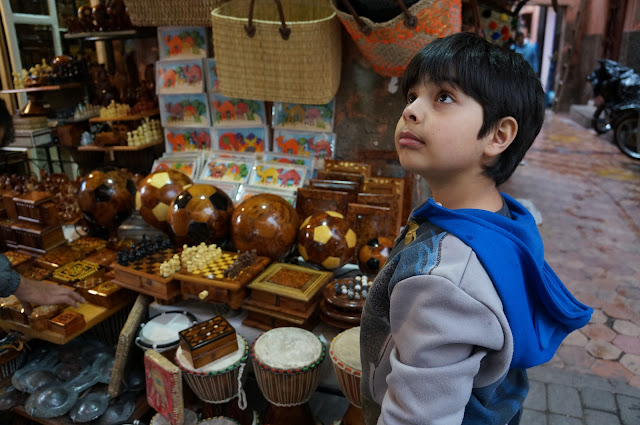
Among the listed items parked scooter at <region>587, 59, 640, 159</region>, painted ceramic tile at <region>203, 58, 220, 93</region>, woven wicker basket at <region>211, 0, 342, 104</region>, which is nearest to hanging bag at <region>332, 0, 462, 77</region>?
woven wicker basket at <region>211, 0, 342, 104</region>

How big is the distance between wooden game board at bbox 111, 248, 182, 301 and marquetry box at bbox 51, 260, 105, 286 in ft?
0.75

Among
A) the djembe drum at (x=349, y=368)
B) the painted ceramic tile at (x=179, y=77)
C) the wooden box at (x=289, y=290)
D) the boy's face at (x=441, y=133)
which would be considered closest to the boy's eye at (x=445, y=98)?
the boy's face at (x=441, y=133)

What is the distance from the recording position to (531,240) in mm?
1015

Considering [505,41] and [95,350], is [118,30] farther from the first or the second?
[505,41]

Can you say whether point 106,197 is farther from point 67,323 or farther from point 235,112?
point 235,112

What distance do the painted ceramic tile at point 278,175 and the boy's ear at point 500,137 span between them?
1989 mm

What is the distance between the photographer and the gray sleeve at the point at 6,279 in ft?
6.49

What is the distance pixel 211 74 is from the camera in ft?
10.3

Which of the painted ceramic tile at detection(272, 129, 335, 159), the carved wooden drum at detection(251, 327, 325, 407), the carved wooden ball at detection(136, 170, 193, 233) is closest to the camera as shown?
the carved wooden drum at detection(251, 327, 325, 407)

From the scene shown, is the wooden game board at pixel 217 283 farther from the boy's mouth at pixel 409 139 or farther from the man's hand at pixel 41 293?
the boy's mouth at pixel 409 139

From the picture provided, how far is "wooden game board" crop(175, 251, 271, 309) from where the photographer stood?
2074 mm

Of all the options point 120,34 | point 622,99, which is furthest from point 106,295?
point 622,99

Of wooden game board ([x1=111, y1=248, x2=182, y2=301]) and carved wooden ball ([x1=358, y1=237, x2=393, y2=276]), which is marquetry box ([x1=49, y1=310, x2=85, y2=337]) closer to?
wooden game board ([x1=111, y1=248, x2=182, y2=301])

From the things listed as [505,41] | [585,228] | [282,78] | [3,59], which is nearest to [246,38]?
[282,78]
